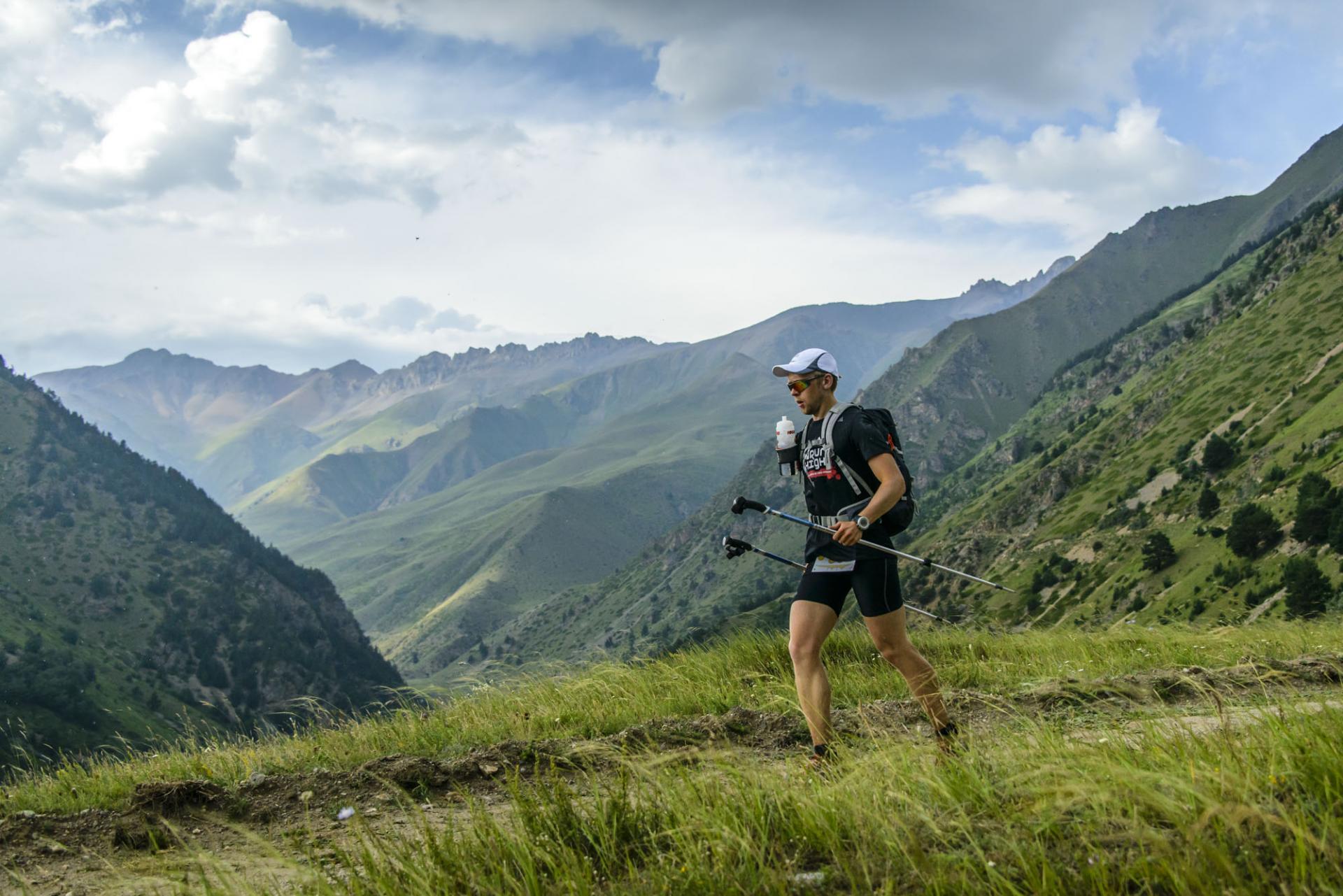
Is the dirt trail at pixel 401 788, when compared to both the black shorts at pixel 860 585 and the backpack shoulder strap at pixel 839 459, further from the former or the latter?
the backpack shoulder strap at pixel 839 459

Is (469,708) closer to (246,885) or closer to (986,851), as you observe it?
(246,885)

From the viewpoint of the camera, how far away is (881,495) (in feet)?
21.4

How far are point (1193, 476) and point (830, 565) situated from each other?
123 meters

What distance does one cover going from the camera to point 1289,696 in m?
6.26

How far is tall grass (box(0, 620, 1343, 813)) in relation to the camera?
7281mm

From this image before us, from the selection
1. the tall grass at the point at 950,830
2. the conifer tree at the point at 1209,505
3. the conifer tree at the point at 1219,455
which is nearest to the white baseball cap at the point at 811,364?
the tall grass at the point at 950,830

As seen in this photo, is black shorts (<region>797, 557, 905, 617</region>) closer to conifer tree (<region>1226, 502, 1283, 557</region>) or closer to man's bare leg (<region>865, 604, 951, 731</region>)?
man's bare leg (<region>865, 604, 951, 731</region>)

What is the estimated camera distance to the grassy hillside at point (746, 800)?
328 cm

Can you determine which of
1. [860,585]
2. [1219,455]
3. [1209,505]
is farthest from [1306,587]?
[860,585]

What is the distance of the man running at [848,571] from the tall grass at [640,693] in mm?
648

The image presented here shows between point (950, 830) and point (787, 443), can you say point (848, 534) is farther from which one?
point (950, 830)

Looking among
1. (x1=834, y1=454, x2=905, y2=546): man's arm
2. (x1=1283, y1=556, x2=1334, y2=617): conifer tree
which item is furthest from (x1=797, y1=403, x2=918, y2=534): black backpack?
(x1=1283, y1=556, x2=1334, y2=617): conifer tree

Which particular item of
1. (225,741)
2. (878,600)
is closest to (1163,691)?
(878,600)

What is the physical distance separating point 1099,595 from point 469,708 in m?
99.1
